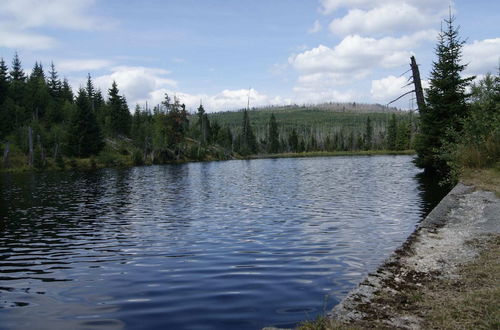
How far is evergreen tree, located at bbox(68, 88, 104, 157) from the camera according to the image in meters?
82.8

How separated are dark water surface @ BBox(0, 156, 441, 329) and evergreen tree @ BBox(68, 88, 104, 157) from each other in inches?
2389

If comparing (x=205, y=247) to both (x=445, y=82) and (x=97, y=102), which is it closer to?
(x=445, y=82)

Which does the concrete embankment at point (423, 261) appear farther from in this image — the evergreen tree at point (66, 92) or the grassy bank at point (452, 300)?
the evergreen tree at point (66, 92)

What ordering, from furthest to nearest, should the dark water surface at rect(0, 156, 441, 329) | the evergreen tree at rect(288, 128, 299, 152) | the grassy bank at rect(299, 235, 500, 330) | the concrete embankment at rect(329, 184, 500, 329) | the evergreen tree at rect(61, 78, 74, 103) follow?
the evergreen tree at rect(288, 128, 299, 152) < the evergreen tree at rect(61, 78, 74, 103) < the dark water surface at rect(0, 156, 441, 329) < the concrete embankment at rect(329, 184, 500, 329) < the grassy bank at rect(299, 235, 500, 330)

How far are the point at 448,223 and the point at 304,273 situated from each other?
5.79m

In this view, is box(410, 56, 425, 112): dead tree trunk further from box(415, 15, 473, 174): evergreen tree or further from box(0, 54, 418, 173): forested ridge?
box(0, 54, 418, 173): forested ridge

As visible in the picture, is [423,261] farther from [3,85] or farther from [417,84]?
[3,85]

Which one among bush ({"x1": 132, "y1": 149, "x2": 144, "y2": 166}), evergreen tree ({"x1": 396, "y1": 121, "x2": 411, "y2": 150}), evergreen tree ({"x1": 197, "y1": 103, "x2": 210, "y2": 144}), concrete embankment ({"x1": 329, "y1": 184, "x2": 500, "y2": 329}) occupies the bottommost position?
concrete embankment ({"x1": 329, "y1": 184, "x2": 500, "y2": 329})

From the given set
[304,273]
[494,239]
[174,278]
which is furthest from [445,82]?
[174,278]

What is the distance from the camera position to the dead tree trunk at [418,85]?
32844 mm

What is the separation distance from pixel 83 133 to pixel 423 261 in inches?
3341

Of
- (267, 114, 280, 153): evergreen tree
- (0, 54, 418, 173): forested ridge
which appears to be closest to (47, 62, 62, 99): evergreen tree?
(0, 54, 418, 173): forested ridge

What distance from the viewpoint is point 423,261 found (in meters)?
9.21

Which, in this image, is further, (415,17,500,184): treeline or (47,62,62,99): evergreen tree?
(47,62,62,99): evergreen tree
